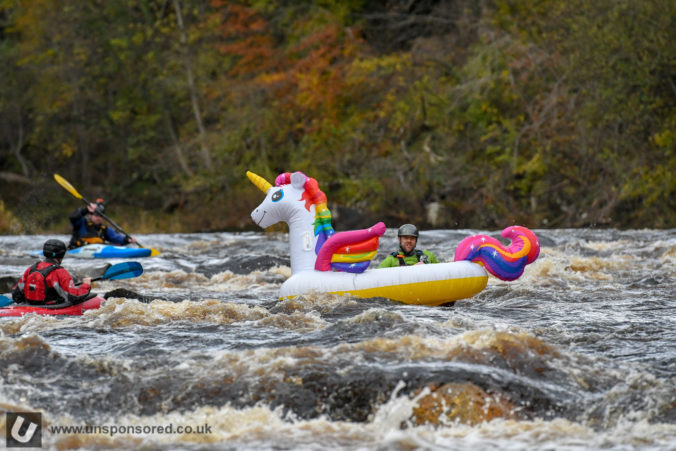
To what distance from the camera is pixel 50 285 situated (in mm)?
8305

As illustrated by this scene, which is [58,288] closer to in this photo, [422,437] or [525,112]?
[422,437]

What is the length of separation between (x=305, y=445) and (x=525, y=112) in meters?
19.0

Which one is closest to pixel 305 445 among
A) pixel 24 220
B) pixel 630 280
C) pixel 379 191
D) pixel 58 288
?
pixel 58 288

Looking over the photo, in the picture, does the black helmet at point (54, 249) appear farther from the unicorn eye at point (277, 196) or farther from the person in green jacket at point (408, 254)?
the person in green jacket at point (408, 254)

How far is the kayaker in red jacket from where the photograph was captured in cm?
828

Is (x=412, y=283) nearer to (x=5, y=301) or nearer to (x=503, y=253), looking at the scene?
(x=503, y=253)

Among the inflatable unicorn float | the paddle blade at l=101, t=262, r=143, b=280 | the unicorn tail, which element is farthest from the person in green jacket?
the paddle blade at l=101, t=262, r=143, b=280

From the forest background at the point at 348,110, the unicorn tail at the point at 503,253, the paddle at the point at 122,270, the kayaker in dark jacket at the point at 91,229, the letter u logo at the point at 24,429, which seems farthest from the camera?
the forest background at the point at 348,110

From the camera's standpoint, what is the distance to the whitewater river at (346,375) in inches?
198

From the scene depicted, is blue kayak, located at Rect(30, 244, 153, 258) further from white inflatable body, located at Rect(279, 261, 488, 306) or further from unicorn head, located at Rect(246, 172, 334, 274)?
white inflatable body, located at Rect(279, 261, 488, 306)

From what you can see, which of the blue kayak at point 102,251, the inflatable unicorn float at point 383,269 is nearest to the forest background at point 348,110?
the blue kayak at point 102,251

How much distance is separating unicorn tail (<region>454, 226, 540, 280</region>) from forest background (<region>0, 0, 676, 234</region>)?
40.2ft

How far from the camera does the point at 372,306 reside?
7.88m

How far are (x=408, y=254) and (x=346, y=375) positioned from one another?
299 centimetres
